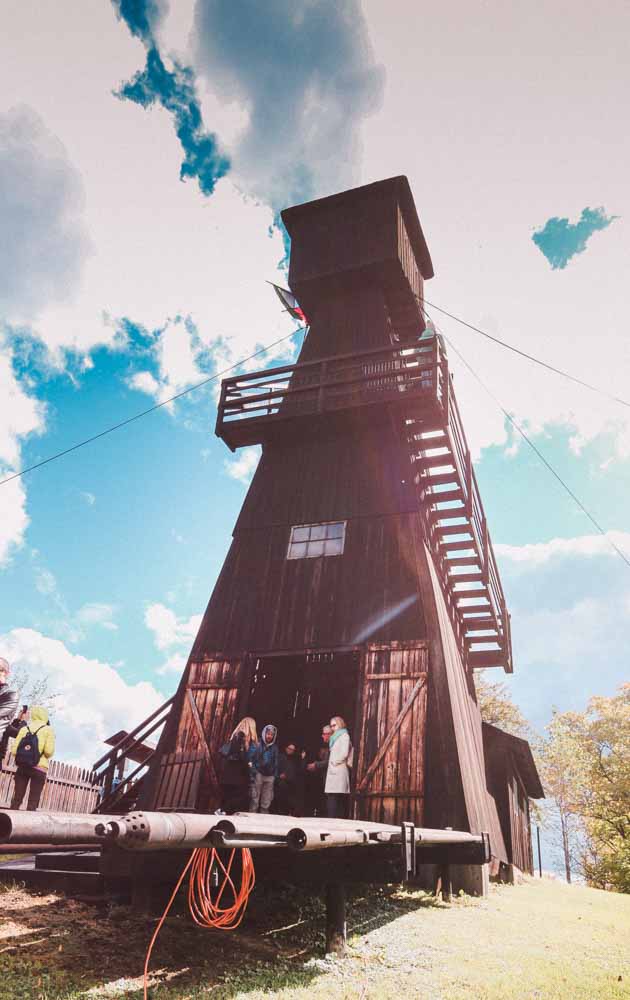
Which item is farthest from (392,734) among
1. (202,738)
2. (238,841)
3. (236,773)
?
(238,841)

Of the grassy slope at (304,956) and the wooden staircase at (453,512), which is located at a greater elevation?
the wooden staircase at (453,512)

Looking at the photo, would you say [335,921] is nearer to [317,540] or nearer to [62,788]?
[317,540]

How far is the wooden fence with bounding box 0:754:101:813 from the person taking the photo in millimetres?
15875

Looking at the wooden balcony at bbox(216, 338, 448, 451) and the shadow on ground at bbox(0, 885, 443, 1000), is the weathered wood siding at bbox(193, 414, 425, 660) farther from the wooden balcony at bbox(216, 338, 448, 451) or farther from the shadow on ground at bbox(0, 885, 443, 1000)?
the shadow on ground at bbox(0, 885, 443, 1000)

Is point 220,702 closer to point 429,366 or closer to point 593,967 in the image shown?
point 593,967

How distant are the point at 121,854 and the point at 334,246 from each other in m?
16.1

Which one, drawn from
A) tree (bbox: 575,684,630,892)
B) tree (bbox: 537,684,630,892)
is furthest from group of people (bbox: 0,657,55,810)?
tree (bbox: 575,684,630,892)

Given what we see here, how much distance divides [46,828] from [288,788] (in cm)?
788

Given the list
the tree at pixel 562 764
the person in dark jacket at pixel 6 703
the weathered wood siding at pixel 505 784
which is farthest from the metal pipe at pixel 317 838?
the tree at pixel 562 764

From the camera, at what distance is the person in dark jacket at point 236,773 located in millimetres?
10414

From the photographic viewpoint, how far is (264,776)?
10.4 meters

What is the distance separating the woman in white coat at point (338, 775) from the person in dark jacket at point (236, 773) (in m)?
1.33

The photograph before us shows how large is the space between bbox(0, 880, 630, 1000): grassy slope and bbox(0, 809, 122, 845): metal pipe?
2.32 meters

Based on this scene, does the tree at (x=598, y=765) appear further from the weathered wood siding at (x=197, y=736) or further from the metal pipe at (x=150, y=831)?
the metal pipe at (x=150, y=831)
